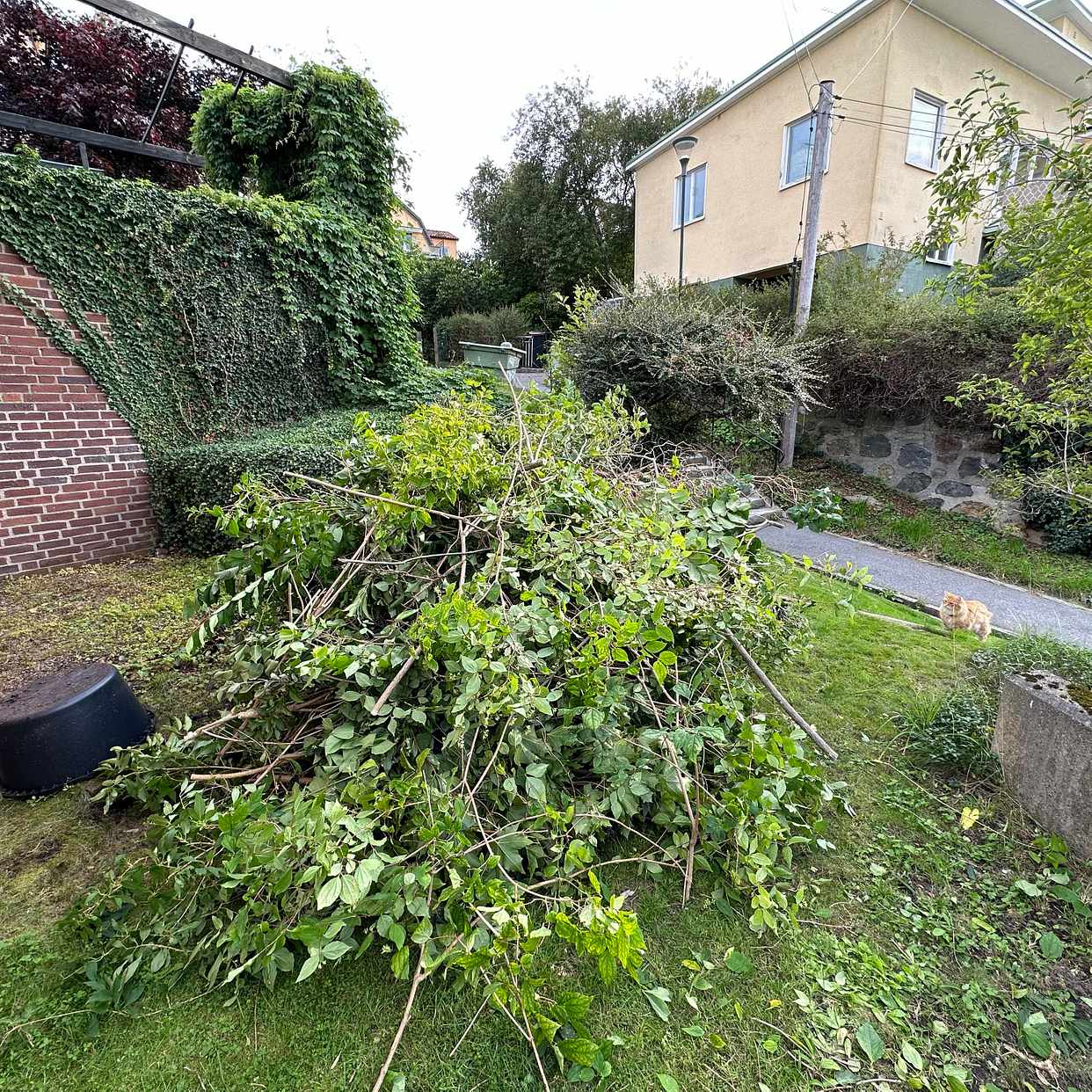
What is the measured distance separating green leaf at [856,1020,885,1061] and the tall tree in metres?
21.7

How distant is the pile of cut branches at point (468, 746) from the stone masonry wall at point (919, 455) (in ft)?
18.6

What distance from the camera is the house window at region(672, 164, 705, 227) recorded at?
42.6ft

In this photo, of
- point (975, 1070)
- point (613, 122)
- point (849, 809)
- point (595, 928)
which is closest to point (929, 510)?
point (849, 809)

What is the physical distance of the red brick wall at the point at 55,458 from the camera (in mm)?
4344

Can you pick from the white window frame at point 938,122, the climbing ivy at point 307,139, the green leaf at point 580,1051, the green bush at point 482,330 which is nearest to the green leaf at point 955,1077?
the green leaf at point 580,1051

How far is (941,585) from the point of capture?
523 cm

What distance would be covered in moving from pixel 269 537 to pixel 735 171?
13.6 metres

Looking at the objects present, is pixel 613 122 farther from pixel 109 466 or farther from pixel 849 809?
pixel 849 809

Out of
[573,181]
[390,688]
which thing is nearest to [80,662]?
[390,688]

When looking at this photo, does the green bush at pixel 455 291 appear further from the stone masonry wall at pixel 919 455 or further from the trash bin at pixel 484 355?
the stone masonry wall at pixel 919 455

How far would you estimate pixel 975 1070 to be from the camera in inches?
52.7

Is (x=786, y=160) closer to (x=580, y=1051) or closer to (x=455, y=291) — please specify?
(x=455, y=291)

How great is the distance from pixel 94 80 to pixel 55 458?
1138cm

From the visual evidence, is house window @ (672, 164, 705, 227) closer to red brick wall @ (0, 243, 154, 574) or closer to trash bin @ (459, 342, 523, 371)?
trash bin @ (459, 342, 523, 371)
